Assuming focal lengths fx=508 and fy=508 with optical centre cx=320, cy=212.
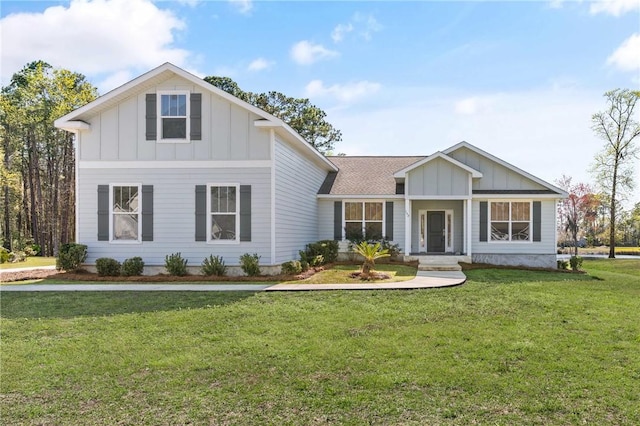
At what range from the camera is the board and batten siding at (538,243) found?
18.9 m

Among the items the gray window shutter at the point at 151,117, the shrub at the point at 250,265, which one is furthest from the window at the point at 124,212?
the shrub at the point at 250,265

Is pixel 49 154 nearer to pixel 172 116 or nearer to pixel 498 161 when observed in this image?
pixel 172 116

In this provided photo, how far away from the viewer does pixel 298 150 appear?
1767cm

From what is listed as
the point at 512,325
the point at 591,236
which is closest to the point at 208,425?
the point at 512,325

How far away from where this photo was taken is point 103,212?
15016mm

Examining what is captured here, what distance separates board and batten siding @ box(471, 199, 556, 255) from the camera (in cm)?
1894

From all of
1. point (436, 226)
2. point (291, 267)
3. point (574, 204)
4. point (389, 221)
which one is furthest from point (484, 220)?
point (574, 204)

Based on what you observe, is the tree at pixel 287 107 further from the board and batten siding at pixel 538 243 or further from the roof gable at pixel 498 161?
the board and batten siding at pixel 538 243

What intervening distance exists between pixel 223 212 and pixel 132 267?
2970mm

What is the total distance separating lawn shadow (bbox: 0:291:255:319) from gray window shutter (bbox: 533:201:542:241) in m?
12.3

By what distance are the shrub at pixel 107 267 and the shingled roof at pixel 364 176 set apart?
8781 mm

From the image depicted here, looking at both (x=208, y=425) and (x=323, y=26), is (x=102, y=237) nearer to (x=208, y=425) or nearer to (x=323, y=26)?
(x=323, y=26)

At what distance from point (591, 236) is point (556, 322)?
4460cm

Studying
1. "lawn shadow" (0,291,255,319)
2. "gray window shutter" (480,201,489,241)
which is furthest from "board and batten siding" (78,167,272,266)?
"gray window shutter" (480,201,489,241)
